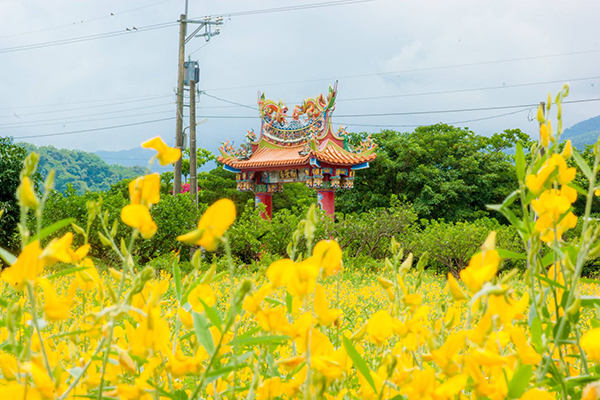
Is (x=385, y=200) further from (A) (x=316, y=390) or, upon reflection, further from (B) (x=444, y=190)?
(A) (x=316, y=390)

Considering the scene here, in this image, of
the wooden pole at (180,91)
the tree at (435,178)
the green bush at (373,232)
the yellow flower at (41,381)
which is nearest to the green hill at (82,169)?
the tree at (435,178)

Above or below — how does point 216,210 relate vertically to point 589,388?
above

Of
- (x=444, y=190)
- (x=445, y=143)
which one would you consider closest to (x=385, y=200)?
(x=444, y=190)

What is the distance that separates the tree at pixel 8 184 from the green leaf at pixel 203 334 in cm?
1014

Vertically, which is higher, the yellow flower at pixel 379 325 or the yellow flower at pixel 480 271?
the yellow flower at pixel 480 271

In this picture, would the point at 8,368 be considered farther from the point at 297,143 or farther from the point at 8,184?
the point at 297,143

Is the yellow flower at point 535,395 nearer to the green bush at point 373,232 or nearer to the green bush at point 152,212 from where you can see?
the green bush at point 152,212

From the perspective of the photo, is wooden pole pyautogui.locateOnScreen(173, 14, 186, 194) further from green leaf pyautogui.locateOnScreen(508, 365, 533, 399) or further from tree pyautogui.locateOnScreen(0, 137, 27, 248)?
green leaf pyautogui.locateOnScreen(508, 365, 533, 399)

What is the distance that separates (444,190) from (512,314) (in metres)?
17.2

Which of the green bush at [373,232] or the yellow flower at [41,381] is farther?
the green bush at [373,232]

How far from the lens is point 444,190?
17.2 metres

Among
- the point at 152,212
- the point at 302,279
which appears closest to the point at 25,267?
the point at 302,279

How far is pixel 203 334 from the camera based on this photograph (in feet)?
1.96

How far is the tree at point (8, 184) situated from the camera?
956 centimetres
